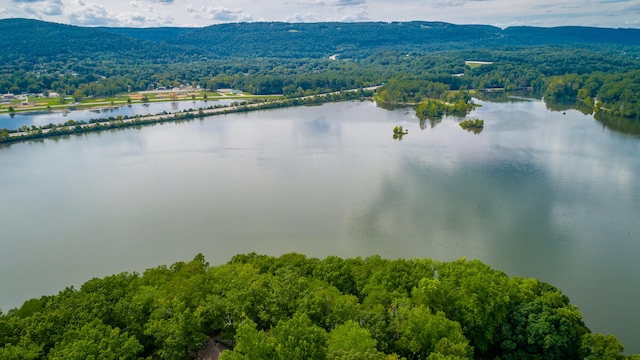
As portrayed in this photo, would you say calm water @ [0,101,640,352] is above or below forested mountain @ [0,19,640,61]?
below

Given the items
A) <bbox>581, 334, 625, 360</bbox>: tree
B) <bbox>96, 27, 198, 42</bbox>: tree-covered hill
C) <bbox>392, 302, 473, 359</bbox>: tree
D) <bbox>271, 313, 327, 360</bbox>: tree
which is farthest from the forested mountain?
<bbox>581, 334, 625, 360</bbox>: tree

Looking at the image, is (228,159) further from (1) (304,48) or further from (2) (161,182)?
(1) (304,48)

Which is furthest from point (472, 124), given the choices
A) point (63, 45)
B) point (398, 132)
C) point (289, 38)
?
point (289, 38)

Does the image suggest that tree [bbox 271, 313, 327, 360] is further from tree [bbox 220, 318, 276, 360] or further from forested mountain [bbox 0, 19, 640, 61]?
forested mountain [bbox 0, 19, 640, 61]

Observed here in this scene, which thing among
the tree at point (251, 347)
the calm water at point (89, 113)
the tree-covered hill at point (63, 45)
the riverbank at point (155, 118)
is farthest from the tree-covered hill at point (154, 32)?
the tree at point (251, 347)

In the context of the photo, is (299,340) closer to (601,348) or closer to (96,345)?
(96,345)
